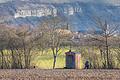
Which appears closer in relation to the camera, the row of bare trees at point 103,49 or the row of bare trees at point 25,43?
the row of bare trees at point 103,49

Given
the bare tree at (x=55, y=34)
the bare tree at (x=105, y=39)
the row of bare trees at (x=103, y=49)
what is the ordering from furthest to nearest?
the bare tree at (x=55, y=34), the bare tree at (x=105, y=39), the row of bare trees at (x=103, y=49)

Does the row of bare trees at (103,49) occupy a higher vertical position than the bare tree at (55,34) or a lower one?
lower

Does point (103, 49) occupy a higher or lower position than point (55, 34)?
lower

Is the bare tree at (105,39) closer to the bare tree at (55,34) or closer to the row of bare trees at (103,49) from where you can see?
the row of bare trees at (103,49)

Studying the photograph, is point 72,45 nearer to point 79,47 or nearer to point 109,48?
point 79,47

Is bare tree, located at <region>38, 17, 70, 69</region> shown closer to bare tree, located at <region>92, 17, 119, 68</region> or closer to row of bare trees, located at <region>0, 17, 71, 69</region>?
row of bare trees, located at <region>0, 17, 71, 69</region>

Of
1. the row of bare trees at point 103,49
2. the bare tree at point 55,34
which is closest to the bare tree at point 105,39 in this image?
the row of bare trees at point 103,49

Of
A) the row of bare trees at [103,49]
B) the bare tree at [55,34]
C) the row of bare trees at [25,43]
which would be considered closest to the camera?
the row of bare trees at [103,49]

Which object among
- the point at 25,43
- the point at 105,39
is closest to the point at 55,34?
the point at 25,43

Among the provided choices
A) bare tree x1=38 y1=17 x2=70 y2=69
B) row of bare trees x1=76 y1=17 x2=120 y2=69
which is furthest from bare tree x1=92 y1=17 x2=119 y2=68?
bare tree x1=38 y1=17 x2=70 y2=69

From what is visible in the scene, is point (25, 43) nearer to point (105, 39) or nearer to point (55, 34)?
point (55, 34)

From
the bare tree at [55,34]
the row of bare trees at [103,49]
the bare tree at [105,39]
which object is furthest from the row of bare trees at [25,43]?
the bare tree at [105,39]

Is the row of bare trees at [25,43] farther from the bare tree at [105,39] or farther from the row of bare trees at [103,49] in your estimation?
the bare tree at [105,39]

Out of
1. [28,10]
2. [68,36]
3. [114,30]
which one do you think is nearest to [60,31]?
[68,36]
